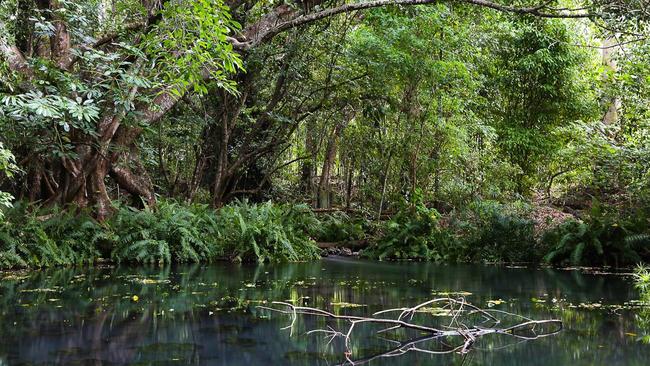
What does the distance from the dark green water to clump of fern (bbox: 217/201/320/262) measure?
1.42 m

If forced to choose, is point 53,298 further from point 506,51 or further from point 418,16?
point 506,51

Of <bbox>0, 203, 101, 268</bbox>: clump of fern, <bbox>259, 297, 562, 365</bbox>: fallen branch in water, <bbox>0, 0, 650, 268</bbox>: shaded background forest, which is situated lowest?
<bbox>259, 297, 562, 365</bbox>: fallen branch in water

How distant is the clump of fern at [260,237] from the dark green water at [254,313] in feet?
4.66

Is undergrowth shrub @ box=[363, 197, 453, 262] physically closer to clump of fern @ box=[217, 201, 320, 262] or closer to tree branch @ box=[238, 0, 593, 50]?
clump of fern @ box=[217, 201, 320, 262]

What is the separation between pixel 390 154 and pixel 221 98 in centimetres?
411

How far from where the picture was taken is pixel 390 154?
1391 cm

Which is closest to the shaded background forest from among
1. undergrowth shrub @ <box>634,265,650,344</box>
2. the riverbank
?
the riverbank

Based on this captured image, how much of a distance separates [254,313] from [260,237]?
19.3ft

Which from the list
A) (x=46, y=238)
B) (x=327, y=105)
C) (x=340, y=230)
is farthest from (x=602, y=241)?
(x=46, y=238)

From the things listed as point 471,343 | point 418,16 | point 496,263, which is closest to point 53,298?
point 471,343

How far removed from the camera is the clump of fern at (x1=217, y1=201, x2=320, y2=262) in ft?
34.8

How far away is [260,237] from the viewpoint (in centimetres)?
1083

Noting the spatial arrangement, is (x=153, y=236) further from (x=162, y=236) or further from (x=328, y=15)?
(x=328, y=15)

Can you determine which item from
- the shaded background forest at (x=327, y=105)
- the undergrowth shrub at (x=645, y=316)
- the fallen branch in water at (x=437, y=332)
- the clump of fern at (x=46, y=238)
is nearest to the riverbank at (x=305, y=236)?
the clump of fern at (x=46, y=238)
